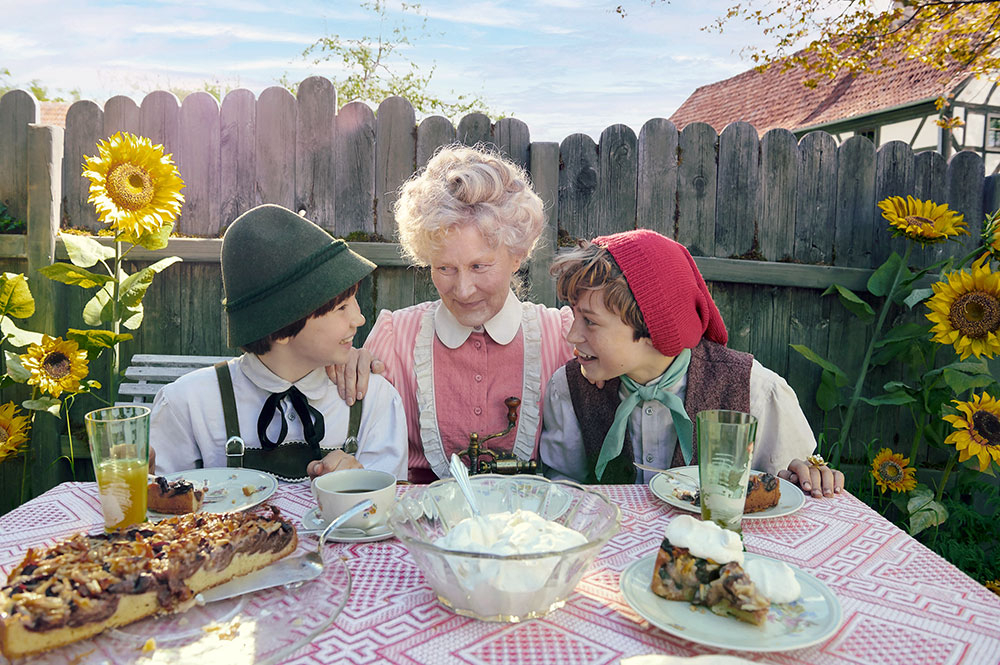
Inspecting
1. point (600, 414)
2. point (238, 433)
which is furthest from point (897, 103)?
point (238, 433)

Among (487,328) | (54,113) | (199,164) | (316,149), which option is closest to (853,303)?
(487,328)

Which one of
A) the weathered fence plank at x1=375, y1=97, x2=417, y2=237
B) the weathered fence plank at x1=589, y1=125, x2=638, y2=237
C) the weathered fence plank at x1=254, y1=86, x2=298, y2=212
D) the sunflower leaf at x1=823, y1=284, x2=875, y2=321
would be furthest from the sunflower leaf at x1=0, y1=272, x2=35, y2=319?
the sunflower leaf at x1=823, y1=284, x2=875, y2=321

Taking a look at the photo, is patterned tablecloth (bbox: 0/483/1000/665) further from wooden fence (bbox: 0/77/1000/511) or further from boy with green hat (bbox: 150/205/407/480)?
wooden fence (bbox: 0/77/1000/511)

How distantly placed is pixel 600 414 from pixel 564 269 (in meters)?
0.54

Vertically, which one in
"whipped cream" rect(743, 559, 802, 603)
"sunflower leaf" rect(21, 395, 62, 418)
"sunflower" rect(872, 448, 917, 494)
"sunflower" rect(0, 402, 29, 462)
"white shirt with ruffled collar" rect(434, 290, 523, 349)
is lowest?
"sunflower" rect(872, 448, 917, 494)

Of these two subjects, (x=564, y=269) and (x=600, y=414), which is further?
(x=600, y=414)

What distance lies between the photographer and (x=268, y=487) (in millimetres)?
1719

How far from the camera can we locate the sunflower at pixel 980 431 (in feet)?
10.1

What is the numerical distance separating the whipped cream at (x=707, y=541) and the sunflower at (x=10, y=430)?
3193 millimetres

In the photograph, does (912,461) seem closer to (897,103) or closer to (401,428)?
(401,428)

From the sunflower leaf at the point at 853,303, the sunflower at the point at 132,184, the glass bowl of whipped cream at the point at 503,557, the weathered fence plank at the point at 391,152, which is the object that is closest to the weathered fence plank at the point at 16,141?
the sunflower at the point at 132,184

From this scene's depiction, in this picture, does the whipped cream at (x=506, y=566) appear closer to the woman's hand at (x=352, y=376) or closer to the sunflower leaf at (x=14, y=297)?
the woman's hand at (x=352, y=376)

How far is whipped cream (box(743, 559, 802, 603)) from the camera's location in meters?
1.14

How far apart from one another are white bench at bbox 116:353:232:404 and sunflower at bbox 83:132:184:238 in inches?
37.0
